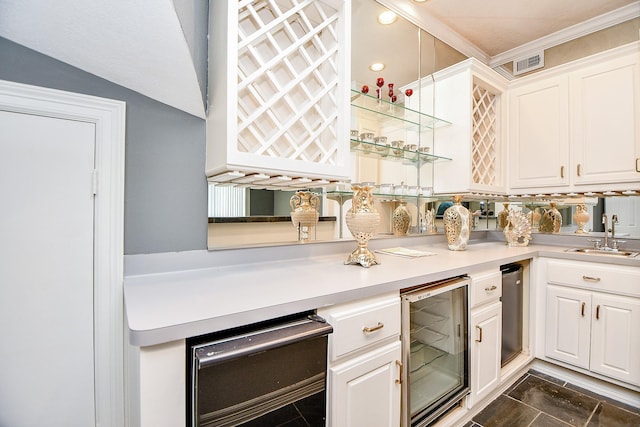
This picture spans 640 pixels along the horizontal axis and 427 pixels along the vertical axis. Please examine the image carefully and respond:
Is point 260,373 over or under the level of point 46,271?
under

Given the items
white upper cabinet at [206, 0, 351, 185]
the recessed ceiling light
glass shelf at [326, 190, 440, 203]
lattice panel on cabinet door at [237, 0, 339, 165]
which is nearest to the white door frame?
white upper cabinet at [206, 0, 351, 185]

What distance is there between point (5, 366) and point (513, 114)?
3509mm

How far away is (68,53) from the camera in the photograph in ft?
3.36

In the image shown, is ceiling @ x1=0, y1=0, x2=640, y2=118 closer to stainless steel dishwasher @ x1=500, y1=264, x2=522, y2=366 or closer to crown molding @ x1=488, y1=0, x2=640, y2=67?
stainless steel dishwasher @ x1=500, y1=264, x2=522, y2=366

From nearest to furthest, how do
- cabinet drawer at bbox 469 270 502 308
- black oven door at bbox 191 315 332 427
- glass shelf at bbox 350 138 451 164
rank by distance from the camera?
black oven door at bbox 191 315 332 427
cabinet drawer at bbox 469 270 502 308
glass shelf at bbox 350 138 451 164

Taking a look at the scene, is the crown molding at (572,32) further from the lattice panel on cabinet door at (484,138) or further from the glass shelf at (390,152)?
the glass shelf at (390,152)

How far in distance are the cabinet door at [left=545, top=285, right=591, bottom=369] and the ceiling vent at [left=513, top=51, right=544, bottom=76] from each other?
6.88ft

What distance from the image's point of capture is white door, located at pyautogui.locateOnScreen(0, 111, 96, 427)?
1.00m

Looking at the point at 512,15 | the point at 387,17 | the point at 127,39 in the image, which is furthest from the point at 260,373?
the point at 512,15

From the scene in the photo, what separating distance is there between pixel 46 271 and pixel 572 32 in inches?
156

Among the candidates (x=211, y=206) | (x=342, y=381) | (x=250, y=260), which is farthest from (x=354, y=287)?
(x=211, y=206)

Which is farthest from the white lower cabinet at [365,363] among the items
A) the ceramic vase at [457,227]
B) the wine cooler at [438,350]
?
the ceramic vase at [457,227]

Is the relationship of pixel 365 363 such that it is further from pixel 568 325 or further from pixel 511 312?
pixel 568 325

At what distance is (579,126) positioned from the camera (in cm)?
229
